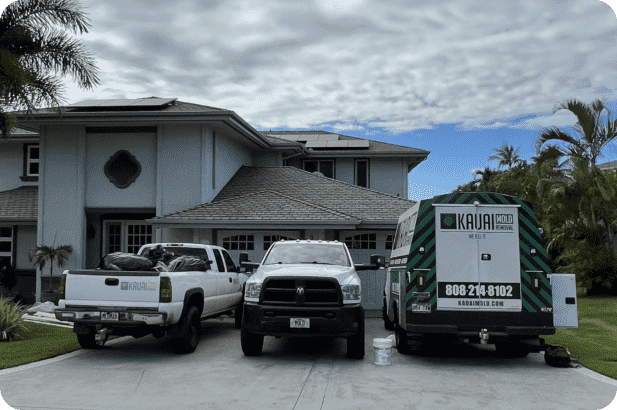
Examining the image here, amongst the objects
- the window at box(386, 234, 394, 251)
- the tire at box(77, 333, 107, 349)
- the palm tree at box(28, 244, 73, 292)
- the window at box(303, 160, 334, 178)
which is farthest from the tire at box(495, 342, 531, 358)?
the window at box(303, 160, 334, 178)

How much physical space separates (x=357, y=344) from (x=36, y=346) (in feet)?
18.7

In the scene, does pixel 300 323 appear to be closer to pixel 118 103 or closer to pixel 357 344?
pixel 357 344

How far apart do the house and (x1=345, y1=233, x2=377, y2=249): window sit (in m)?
0.03

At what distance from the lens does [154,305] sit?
8805mm

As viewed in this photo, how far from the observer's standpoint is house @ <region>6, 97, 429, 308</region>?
1694 centimetres

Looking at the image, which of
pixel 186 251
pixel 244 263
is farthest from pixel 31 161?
pixel 244 263

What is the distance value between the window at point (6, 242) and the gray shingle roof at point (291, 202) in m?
7.52

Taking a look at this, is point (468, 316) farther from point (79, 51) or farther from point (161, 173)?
point (79, 51)

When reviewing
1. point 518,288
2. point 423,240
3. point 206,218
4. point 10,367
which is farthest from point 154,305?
point 206,218

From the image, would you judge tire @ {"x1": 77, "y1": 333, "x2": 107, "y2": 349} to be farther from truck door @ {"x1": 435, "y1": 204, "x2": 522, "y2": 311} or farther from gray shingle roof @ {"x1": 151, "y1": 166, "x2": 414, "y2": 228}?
gray shingle roof @ {"x1": 151, "y1": 166, "x2": 414, "y2": 228}

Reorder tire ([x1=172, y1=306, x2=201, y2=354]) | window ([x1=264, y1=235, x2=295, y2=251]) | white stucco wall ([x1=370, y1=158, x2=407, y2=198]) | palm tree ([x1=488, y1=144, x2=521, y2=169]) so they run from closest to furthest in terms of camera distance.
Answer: tire ([x1=172, y1=306, x2=201, y2=354]) → window ([x1=264, y1=235, x2=295, y2=251]) → white stucco wall ([x1=370, y1=158, x2=407, y2=198]) → palm tree ([x1=488, y1=144, x2=521, y2=169])

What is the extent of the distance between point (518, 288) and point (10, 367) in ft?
25.5

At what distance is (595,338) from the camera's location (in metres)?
11.5

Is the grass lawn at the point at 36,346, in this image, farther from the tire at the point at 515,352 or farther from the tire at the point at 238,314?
the tire at the point at 515,352
